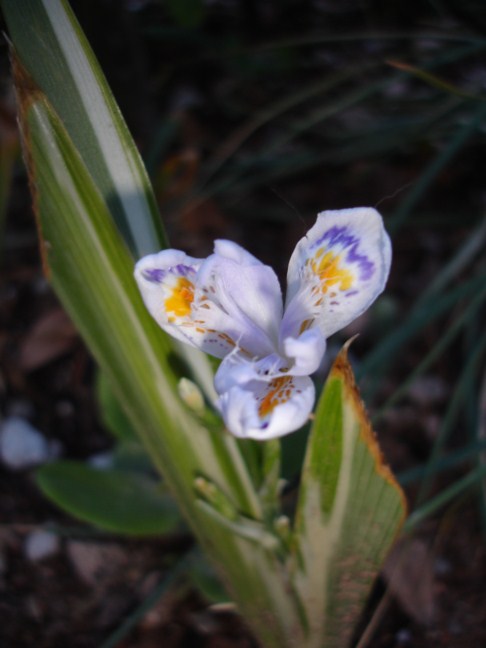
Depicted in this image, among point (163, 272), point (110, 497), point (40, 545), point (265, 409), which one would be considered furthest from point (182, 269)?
point (40, 545)

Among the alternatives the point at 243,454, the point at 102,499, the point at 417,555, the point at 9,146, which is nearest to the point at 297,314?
the point at 243,454

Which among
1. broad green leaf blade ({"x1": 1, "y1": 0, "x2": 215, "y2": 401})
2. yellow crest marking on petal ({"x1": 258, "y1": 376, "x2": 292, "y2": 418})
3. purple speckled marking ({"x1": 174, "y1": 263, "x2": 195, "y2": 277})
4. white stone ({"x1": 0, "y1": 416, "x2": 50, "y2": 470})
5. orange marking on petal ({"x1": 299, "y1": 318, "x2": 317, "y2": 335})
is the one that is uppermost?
broad green leaf blade ({"x1": 1, "y1": 0, "x2": 215, "y2": 401})

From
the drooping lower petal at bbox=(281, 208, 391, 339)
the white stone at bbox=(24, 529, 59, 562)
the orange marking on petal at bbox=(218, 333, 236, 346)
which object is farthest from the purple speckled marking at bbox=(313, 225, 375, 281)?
the white stone at bbox=(24, 529, 59, 562)

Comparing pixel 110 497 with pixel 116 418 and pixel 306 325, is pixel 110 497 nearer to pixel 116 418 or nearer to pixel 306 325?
pixel 116 418

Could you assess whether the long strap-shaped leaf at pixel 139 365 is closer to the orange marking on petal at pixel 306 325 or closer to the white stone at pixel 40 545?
the orange marking on petal at pixel 306 325

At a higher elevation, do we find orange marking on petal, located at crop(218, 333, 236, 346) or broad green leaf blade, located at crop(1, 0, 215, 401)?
broad green leaf blade, located at crop(1, 0, 215, 401)

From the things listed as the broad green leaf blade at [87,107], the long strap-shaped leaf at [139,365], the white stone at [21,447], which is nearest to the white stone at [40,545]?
the white stone at [21,447]

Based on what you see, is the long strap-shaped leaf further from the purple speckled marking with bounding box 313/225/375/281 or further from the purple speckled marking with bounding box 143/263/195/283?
the purple speckled marking with bounding box 313/225/375/281
